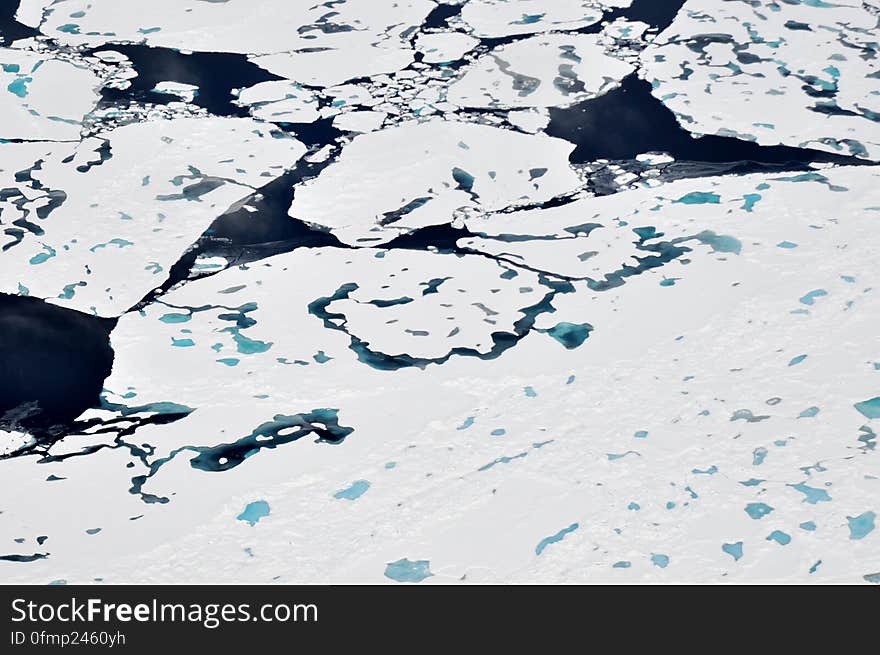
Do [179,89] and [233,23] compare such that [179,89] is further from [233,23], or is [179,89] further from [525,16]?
[525,16]

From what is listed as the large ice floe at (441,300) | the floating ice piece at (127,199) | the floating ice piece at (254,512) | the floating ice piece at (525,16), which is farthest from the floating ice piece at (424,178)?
the floating ice piece at (254,512)

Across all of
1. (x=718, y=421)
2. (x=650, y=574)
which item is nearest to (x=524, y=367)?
(x=718, y=421)

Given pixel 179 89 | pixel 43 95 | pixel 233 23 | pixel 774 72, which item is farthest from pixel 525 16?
pixel 43 95

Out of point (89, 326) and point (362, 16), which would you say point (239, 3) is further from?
point (89, 326)

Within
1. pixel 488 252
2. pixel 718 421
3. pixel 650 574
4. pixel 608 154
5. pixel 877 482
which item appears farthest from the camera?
pixel 608 154

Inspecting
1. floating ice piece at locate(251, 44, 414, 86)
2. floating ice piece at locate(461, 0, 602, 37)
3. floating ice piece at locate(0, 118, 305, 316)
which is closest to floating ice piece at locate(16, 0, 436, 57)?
floating ice piece at locate(251, 44, 414, 86)

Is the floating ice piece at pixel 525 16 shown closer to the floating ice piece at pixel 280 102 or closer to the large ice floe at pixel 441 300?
the large ice floe at pixel 441 300
